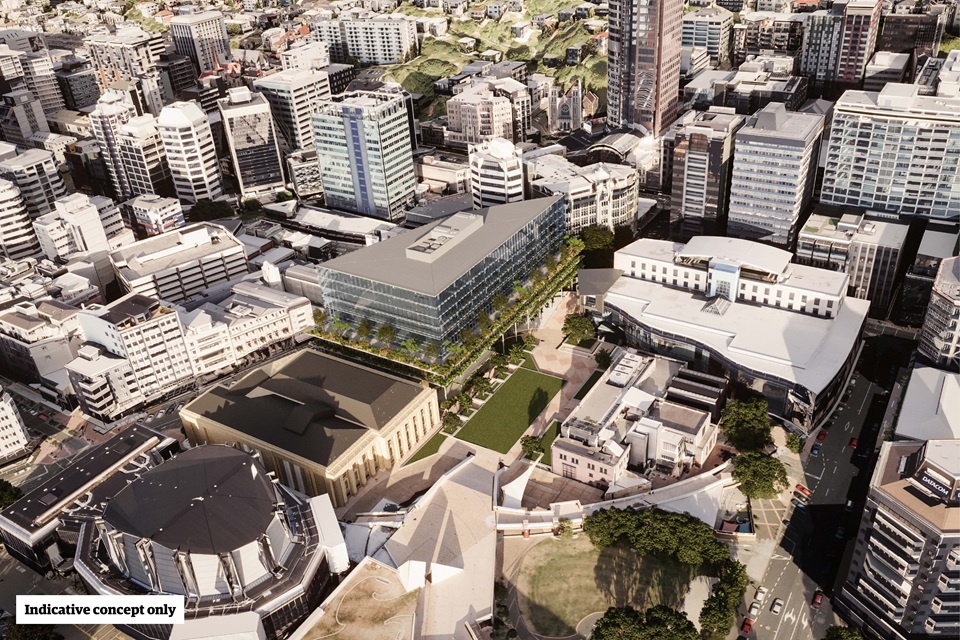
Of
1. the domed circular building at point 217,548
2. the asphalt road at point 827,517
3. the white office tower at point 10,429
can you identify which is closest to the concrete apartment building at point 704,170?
the asphalt road at point 827,517

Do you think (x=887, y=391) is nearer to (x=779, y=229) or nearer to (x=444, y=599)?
(x=779, y=229)

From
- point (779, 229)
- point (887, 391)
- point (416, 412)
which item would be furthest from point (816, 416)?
point (416, 412)

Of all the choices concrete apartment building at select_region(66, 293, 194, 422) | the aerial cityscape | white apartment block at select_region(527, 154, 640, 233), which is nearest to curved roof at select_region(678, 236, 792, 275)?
the aerial cityscape

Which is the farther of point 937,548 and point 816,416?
point 816,416

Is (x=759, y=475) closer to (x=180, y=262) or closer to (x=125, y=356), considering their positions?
(x=125, y=356)

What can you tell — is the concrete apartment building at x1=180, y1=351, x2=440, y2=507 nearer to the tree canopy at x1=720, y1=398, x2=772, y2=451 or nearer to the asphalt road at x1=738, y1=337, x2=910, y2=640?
the tree canopy at x1=720, y1=398, x2=772, y2=451

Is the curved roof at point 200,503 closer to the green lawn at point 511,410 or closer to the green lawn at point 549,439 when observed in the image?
the green lawn at point 511,410
